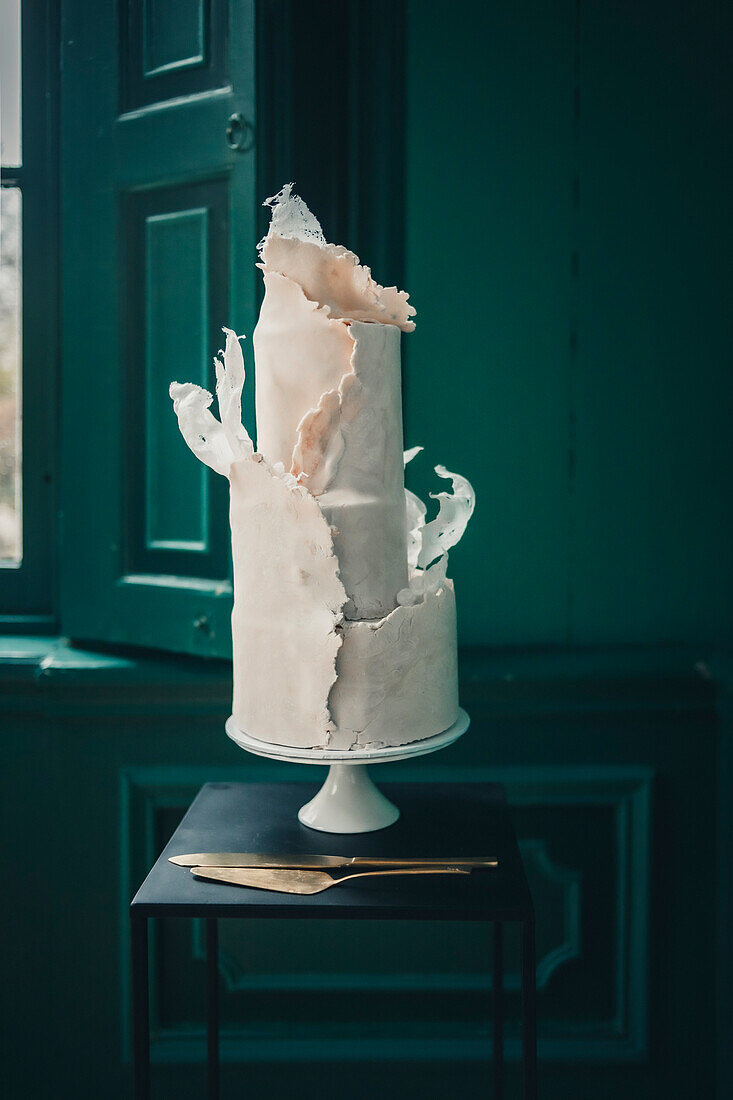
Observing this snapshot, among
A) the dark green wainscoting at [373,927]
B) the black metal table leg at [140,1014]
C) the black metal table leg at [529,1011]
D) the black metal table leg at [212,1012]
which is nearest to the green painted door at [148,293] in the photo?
the dark green wainscoting at [373,927]

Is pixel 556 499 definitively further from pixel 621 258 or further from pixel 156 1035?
pixel 156 1035

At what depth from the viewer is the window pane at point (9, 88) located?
1790 mm

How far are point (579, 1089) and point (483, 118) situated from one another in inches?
67.8

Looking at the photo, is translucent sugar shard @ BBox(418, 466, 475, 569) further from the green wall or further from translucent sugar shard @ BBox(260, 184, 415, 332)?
the green wall

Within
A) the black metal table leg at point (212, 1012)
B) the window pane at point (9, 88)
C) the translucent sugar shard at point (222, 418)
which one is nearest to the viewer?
the translucent sugar shard at point (222, 418)

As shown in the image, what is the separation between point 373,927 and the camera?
166cm

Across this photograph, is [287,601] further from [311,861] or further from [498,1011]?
[498,1011]

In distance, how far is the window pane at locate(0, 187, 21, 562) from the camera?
1811 millimetres

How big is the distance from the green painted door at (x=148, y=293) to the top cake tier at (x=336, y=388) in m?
0.41

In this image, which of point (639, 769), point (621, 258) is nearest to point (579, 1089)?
point (639, 769)

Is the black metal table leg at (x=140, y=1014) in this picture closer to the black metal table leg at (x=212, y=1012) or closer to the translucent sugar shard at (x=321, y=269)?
the black metal table leg at (x=212, y=1012)

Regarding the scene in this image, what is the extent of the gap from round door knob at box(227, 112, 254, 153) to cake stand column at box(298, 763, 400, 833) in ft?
3.23

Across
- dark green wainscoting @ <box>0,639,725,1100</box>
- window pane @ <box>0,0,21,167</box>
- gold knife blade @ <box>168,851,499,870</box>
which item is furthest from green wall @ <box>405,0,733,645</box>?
window pane @ <box>0,0,21,167</box>

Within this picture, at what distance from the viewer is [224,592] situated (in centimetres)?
152
